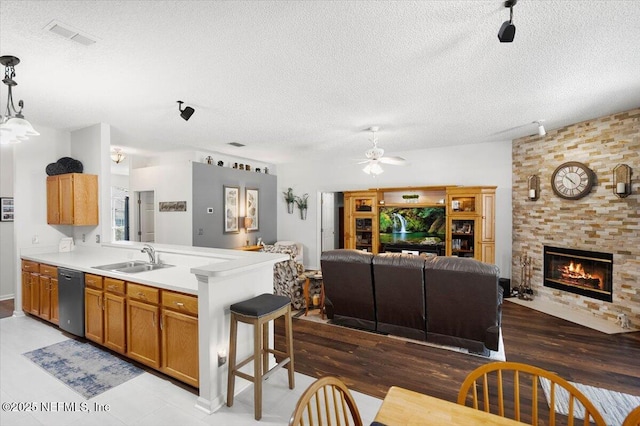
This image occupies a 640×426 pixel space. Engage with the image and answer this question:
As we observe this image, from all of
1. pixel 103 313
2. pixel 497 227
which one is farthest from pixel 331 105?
pixel 497 227

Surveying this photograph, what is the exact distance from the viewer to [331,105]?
3760mm

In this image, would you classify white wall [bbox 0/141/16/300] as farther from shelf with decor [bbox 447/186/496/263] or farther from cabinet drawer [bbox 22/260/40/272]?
shelf with decor [bbox 447/186/496/263]

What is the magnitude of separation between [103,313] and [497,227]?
629 centimetres

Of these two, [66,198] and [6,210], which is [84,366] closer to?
[66,198]

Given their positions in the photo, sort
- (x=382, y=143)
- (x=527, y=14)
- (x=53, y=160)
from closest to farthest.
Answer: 1. (x=527, y=14)
2. (x=53, y=160)
3. (x=382, y=143)

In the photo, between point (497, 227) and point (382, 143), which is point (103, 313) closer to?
point (382, 143)

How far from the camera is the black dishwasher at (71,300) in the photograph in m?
3.48

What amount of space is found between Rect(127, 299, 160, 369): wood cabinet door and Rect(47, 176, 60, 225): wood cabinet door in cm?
262

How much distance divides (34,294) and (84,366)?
2.03 metres

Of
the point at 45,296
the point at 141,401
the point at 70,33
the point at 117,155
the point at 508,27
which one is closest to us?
the point at 508,27

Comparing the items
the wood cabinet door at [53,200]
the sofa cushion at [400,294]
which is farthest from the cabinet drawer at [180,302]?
the wood cabinet door at [53,200]

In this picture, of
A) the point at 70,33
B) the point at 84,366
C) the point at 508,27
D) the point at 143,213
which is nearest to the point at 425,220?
the point at 508,27

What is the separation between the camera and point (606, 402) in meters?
2.50

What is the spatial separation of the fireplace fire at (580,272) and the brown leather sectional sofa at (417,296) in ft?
7.82
